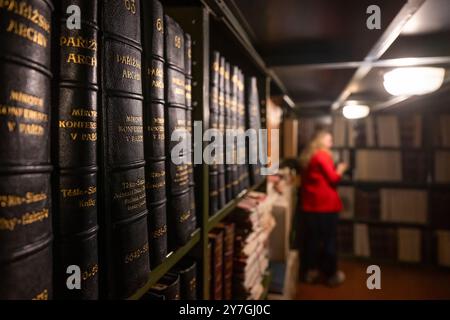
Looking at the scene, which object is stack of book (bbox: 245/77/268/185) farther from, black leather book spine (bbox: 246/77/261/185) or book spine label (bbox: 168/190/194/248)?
book spine label (bbox: 168/190/194/248)

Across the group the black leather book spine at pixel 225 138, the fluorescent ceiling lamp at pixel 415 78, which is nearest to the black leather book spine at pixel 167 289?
the black leather book spine at pixel 225 138

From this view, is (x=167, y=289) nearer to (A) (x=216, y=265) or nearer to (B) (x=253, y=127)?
(A) (x=216, y=265)

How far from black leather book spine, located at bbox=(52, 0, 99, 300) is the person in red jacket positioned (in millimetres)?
3060

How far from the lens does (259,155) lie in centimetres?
146

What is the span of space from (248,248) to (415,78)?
40.6 inches

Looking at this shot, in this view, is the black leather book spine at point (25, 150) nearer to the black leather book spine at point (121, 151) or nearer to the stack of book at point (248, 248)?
the black leather book spine at point (121, 151)

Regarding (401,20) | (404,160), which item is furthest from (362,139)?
(401,20)

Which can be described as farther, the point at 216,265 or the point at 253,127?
the point at 253,127

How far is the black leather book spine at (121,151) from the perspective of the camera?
1.47 ft

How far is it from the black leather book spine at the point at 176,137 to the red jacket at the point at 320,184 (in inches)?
110

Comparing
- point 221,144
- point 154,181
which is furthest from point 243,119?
point 154,181

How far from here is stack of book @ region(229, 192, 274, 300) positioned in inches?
46.3

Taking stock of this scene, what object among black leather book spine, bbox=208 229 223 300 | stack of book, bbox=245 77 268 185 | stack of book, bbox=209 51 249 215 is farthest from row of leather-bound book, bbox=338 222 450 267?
black leather book spine, bbox=208 229 223 300

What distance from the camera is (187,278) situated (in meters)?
0.72
